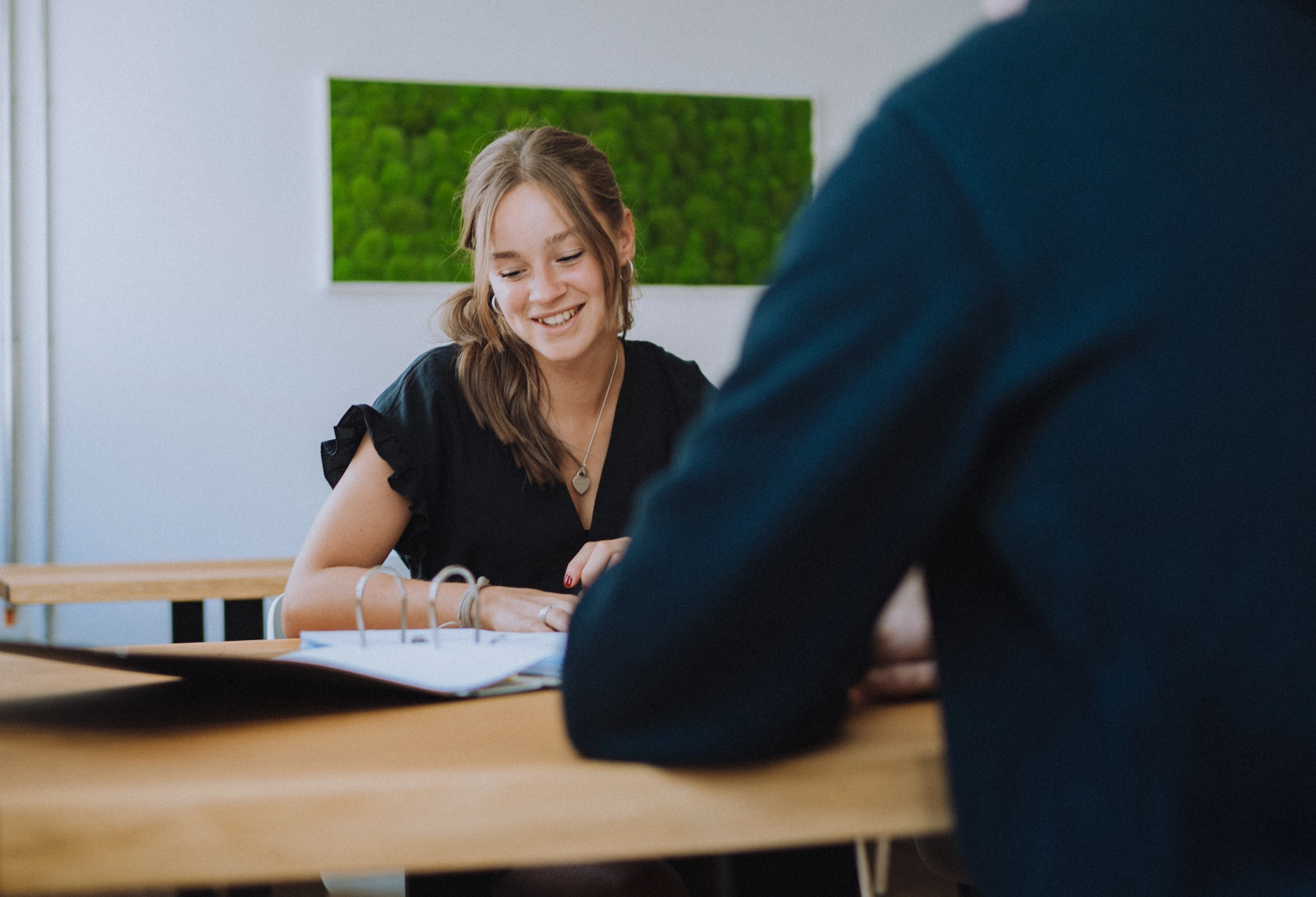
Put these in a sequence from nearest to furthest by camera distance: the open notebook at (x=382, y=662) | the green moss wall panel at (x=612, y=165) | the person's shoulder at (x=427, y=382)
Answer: the open notebook at (x=382, y=662) < the person's shoulder at (x=427, y=382) < the green moss wall panel at (x=612, y=165)

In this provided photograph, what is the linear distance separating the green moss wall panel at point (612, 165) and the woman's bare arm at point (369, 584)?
1994 millimetres

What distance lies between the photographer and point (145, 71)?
3.29 metres

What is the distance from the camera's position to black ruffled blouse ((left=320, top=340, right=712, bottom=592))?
1650 mm

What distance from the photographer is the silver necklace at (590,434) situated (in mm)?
1775

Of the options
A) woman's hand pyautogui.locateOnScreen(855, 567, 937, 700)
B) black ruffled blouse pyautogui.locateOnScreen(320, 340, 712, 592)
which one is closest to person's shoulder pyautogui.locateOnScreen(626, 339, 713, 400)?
black ruffled blouse pyautogui.locateOnScreen(320, 340, 712, 592)

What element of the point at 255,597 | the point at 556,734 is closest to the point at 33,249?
the point at 255,597

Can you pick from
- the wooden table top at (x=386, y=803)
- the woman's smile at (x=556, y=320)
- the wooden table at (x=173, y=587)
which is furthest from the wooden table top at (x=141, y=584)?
the wooden table top at (x=386, y=803)

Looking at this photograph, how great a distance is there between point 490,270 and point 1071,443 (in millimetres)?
1472

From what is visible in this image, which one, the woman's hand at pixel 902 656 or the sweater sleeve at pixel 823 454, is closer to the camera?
the sweater sleeve at pixel 823 454

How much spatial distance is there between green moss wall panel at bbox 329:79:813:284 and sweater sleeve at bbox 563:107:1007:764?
289cm

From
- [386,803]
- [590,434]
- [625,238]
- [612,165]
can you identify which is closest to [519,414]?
[590,434]

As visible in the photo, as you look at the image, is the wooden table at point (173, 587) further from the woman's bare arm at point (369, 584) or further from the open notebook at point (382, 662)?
the open notebook at point (382, 662)

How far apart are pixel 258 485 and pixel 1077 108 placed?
3293 mm

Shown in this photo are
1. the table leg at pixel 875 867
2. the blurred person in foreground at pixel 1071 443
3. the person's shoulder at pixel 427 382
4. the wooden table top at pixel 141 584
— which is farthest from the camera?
the wooden table top at pixel 141 584
